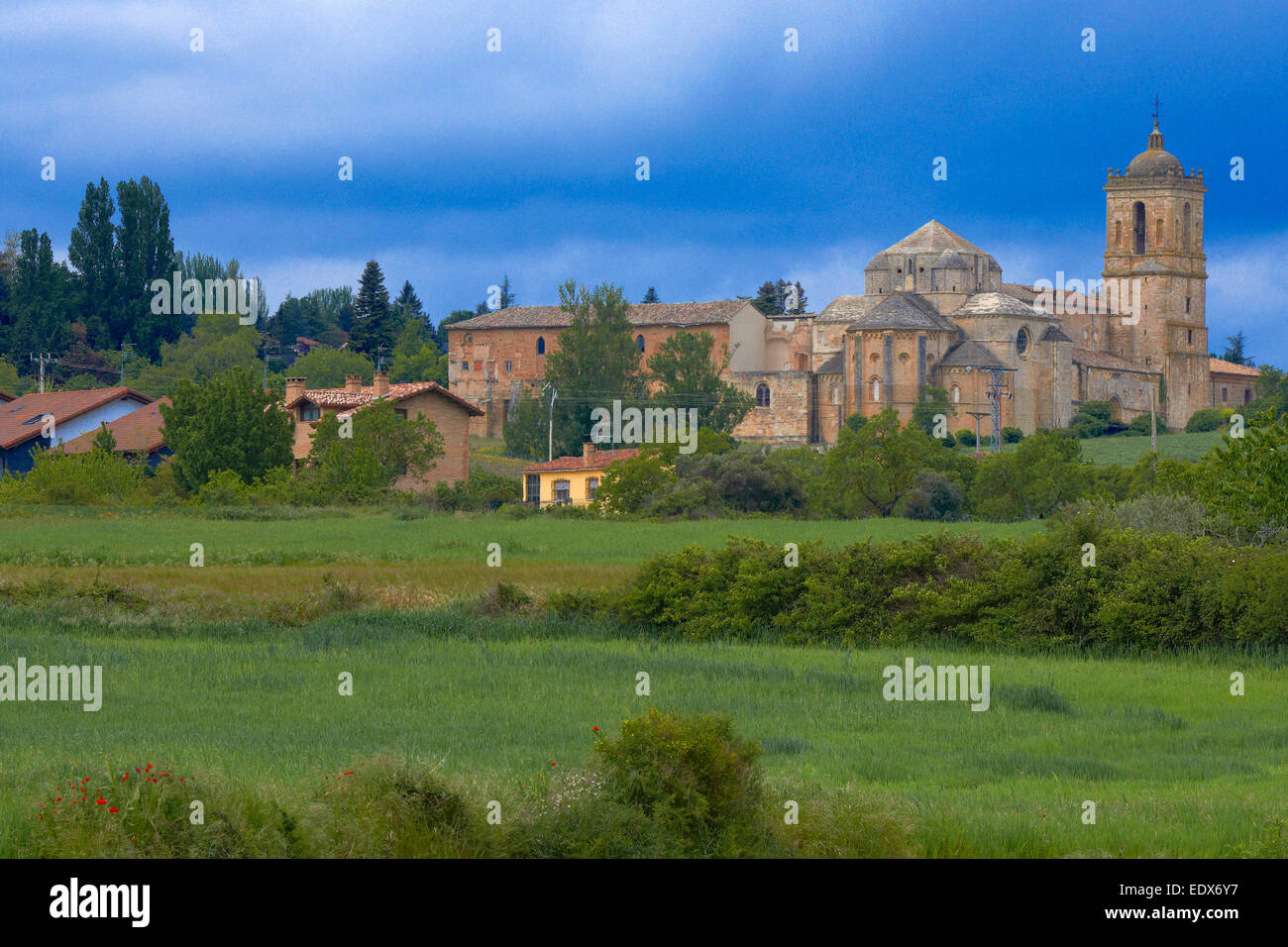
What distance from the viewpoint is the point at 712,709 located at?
56.6ft

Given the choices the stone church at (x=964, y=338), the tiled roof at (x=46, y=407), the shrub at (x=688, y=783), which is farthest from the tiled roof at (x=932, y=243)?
the shrub at (x=688, y=783)

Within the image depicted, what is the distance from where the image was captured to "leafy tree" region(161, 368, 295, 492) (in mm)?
54438

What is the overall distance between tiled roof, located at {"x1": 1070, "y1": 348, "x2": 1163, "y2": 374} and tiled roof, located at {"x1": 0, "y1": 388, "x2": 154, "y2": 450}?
50821 mm

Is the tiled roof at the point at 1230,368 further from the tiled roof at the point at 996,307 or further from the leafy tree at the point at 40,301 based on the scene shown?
the leafy tree at the point at 40,301

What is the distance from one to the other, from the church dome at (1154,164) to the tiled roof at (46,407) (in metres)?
61.5

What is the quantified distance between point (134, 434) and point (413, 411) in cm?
1073

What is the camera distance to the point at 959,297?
92.5 metres

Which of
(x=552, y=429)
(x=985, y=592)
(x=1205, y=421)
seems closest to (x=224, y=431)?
(x=552, y=429)

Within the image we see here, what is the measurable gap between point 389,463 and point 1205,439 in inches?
1728

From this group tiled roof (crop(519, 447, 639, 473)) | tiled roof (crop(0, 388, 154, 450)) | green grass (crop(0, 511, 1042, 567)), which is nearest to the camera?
green grass (crop(0, 511, 1042, 567))

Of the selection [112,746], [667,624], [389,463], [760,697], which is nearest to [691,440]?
[389,463]

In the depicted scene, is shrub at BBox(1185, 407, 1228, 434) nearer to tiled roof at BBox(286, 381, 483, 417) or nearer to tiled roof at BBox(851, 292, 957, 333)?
tiled roof at BBox(851, 292, 957, 333)

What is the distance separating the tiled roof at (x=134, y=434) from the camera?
6038 cm

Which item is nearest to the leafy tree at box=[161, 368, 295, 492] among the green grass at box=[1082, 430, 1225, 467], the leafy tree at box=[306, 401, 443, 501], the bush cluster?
the leafy tree at box=[306, 401, 443, 501]
